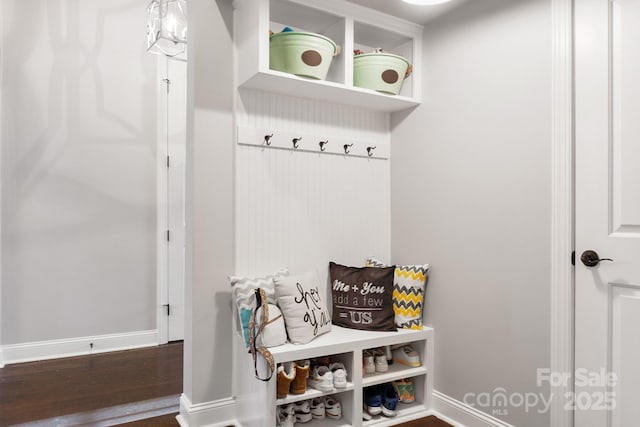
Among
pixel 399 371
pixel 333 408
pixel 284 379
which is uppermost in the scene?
pixel 284 379

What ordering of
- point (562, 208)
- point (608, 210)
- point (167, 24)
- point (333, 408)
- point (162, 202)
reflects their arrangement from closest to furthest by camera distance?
1. point (608, 210)
2. point (562, 208)
3. point (333, 408)
4. point (167, 24)
5. point (162, 202)

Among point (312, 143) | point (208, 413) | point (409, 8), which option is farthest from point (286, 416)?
point (409, 8)

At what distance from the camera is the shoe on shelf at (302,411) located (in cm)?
208

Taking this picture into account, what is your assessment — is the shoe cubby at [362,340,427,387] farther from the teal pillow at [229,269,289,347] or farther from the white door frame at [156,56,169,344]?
the white door frame at [156,56,169,344]

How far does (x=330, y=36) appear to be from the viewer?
2.36m

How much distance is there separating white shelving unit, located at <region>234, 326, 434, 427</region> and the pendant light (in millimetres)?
1890

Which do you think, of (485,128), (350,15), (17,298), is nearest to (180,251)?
(17,298)

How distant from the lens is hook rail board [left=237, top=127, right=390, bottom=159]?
2239 millimetres

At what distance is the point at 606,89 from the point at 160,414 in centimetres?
266

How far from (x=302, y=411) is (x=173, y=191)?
2.27 metres

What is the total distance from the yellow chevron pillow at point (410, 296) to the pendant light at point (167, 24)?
6.63ft

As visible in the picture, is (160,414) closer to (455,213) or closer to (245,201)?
(245,201)

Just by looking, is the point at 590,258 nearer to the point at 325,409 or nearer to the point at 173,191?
the point at 325,409

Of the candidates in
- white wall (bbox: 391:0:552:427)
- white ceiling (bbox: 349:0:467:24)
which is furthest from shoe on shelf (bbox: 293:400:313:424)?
white ceiling (bbox: 349:0:467:24)
